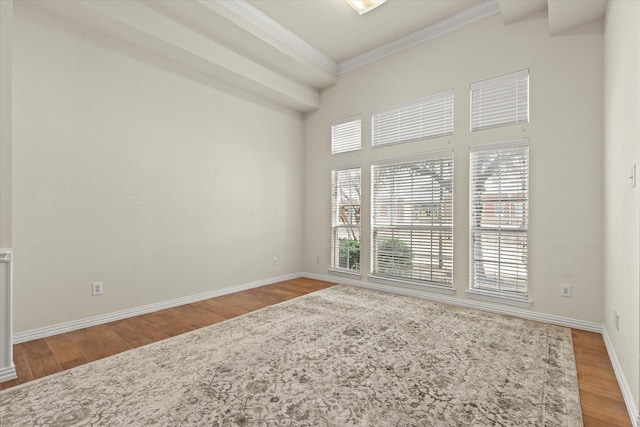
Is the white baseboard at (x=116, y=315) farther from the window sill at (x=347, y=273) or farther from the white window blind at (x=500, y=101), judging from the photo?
the white window blind at (x=500, y=101)

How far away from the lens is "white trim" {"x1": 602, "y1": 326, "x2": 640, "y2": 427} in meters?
1.64

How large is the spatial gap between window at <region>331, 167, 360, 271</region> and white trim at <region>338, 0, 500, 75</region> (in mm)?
1674

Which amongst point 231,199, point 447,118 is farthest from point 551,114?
point 231,199

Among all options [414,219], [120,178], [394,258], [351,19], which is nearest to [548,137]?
[414,219]

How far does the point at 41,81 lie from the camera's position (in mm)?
2844

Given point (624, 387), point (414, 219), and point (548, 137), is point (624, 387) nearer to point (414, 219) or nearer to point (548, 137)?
point (548, 137)

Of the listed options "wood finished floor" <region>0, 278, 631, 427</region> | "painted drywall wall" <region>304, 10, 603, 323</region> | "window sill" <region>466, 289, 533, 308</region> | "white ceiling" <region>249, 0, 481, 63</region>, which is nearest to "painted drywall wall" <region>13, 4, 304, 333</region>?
"wood finished floor" <region>0, 278, 631, 427</region>

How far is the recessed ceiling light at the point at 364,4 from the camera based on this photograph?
353 cm

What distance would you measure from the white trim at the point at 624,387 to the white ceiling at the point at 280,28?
304 centimetres

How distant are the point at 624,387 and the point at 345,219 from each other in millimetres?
3684

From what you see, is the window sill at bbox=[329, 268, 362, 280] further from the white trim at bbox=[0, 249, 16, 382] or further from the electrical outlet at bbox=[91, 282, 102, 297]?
the white trim at bbox=[0, 249, 16, 382]

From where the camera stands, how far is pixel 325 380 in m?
2.06

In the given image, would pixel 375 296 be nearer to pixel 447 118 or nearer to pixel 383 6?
pixel 447 118

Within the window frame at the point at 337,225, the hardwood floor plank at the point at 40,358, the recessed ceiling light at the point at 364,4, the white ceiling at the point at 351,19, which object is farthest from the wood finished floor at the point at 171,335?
the recessed ceiling light at the point at 364,4
